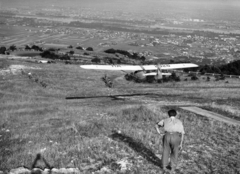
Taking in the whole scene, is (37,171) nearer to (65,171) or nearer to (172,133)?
(65,171)

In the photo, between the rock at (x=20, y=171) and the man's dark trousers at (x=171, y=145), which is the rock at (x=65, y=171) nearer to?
the rock at (x=20, y=171)

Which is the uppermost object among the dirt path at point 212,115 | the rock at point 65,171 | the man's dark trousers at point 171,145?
the man's dark trousers at point 171,145

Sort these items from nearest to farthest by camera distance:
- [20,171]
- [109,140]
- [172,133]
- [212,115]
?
[172,133] < [20,171] < [109,140] < [212,115]

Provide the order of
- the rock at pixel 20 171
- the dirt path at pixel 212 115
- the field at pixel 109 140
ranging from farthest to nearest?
the dirt path at pixel 212 115 < the field at pixel 109 140 < the rock at pixel 20 171

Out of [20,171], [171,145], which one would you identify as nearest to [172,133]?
[171,145]

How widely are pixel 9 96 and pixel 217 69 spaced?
4133 cm

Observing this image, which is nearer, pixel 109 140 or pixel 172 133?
pixel 172 133

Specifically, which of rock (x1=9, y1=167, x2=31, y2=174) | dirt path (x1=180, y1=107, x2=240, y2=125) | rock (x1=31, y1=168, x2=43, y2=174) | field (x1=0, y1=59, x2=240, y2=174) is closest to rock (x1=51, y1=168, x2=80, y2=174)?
field (x1=0, y1=59, x2=240, y2=174)

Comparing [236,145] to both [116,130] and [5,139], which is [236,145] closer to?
[116,130]

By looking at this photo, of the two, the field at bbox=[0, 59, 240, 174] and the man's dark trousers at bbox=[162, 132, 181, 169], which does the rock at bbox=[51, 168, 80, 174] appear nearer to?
the field at bbox=[0, 59, 240, 174]

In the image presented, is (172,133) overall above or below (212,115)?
above

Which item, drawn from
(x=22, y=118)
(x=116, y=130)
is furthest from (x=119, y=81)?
(x=116, y=130)

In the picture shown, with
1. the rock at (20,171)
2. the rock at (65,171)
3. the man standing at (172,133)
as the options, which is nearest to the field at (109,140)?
the rock at (65,171)

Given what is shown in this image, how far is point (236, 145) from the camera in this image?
12789mm
